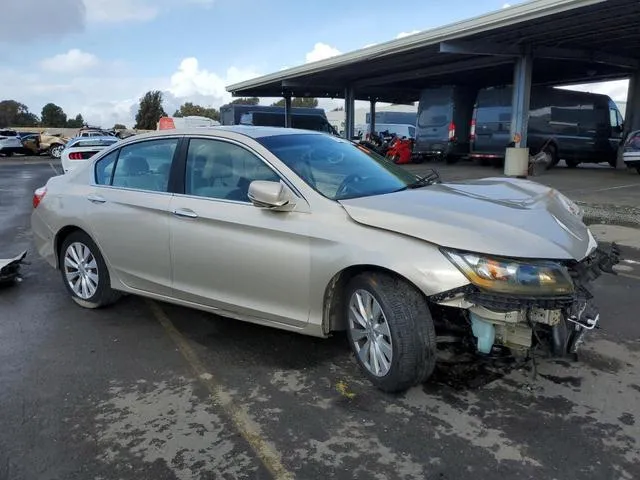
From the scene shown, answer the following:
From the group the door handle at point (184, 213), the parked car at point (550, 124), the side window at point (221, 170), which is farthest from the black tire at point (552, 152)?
the door handle at point (184, 213)

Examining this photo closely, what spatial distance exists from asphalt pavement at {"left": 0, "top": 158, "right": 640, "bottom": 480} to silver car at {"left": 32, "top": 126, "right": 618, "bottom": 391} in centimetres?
31

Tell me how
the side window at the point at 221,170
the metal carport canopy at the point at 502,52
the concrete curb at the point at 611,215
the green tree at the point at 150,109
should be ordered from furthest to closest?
the green tree at the point at 150,109 < the metal carport canopy at the point at 502,52 < the concrete curb at the point at 611,215 < the side window at the point at 221,170

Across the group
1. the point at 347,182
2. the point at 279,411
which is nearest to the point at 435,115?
the point at 347,182

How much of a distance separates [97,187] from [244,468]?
3.16 metres

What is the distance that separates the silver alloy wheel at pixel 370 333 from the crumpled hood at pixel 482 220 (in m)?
0.48

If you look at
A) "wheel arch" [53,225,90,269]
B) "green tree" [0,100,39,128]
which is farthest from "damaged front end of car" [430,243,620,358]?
"green tree" [0,100,39,128]

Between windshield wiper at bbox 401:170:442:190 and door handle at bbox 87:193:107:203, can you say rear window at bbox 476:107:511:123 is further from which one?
door handle at bbox 87:193:107:203

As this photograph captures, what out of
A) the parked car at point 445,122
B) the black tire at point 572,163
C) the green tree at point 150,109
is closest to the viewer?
the black tire at point 572,163

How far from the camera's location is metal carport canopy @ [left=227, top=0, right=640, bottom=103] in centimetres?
1358

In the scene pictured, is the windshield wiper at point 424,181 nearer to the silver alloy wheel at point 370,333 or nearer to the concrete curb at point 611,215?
the silver alloy wheel at point 370,333

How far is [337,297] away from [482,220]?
3.36 feet

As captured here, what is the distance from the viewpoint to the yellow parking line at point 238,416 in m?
2.79

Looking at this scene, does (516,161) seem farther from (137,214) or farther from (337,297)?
(337,297)

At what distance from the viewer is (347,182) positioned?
405 centimetres
